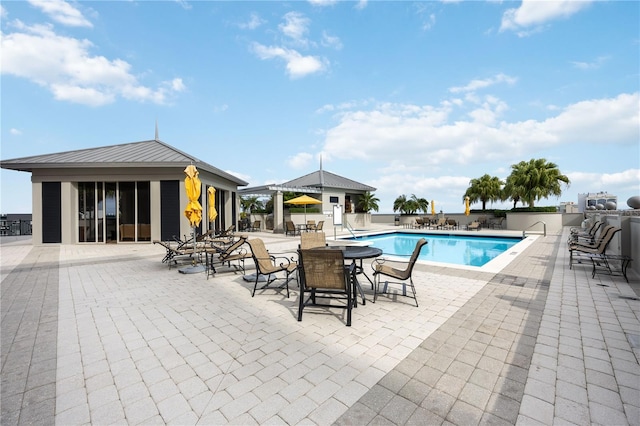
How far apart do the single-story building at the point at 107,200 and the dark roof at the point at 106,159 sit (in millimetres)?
41

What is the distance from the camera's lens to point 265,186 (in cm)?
1820

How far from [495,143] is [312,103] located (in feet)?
41.3

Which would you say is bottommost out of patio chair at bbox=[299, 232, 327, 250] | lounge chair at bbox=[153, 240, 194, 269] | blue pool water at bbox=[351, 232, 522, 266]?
blue pool water at bbox=[351, 232, 522, 266]

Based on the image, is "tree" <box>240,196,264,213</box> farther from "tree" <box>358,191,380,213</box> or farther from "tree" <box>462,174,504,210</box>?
"tree" <box>462,174,504,210</box>

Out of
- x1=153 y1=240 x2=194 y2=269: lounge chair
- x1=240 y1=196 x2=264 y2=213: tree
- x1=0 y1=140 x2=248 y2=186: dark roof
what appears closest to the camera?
x1=153 y1=240 x2=194 y2=269: lounge chair

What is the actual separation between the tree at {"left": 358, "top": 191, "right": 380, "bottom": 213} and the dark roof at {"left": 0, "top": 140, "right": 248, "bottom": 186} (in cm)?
1382

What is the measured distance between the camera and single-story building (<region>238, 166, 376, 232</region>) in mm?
18583

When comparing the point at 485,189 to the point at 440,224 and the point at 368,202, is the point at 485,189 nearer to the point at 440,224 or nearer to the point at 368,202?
the point at 440,224

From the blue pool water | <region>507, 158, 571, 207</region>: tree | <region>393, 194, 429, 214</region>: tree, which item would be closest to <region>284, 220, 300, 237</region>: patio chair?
the blue pool water

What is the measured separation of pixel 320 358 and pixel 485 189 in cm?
2572

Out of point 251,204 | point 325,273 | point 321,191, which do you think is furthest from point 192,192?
point 251,204

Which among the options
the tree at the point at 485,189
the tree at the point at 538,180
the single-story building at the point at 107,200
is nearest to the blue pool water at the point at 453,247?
the tree at the point at 538,180

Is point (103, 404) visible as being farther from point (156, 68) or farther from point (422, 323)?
point (156, 68)

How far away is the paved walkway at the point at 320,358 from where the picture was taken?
1.93 m
